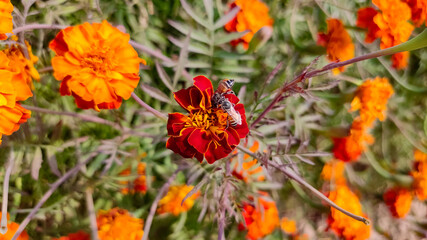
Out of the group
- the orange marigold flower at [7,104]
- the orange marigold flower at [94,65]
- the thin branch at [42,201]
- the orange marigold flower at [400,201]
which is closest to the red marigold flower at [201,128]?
the orange marigold flower at [94,65]

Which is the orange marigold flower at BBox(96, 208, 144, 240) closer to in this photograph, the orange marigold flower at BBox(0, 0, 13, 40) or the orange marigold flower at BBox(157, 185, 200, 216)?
the orange marigold flower at BBox(157, 185, 200, 216)

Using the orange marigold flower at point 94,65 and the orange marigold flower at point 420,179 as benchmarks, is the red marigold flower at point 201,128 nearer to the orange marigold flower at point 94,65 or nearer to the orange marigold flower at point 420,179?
the orange marigold flower at point 94,65

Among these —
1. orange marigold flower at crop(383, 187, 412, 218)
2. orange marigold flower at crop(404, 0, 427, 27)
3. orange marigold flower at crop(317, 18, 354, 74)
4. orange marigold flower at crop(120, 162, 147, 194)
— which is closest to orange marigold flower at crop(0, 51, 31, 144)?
orange marigold flower at crop(120, 162, 147, 194)

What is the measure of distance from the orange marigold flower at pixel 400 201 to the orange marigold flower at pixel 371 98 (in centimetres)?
33

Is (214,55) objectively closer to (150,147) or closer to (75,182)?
(150,147)

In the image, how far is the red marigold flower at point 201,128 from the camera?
643mm

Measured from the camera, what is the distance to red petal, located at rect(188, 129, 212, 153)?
2.06 ft

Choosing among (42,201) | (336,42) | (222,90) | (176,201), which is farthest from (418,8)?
(42,201)

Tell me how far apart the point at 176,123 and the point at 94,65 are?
0.22 m

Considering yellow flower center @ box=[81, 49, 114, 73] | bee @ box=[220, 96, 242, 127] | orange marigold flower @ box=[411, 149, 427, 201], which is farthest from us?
orange marigold flower @ box=[411, 149, 427, 201]

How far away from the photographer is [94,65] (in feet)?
2.38

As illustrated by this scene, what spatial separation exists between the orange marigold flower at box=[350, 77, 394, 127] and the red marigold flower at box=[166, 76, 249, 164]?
53 centimetres

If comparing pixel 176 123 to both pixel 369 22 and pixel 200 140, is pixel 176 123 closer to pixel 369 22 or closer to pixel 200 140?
pixel 200 140

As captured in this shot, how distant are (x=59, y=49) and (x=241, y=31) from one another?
0.53 metres
